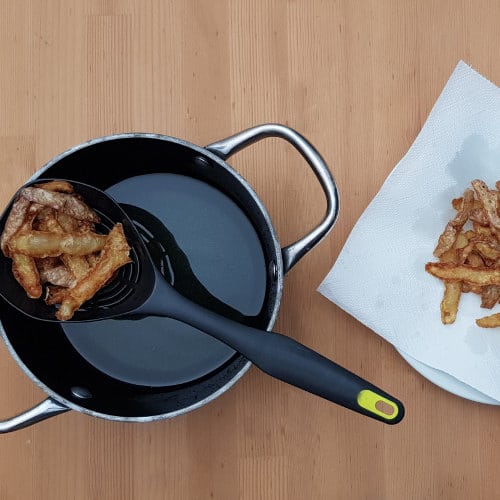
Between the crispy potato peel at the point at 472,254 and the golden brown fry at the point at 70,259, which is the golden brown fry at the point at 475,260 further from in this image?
the golden brown fry at the point at 70,259

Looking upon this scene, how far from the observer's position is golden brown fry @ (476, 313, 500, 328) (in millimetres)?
643

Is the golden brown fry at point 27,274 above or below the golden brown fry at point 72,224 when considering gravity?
below

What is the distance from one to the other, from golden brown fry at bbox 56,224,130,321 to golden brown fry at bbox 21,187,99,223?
0.04m

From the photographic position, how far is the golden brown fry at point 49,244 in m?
0.53

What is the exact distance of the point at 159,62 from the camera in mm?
693

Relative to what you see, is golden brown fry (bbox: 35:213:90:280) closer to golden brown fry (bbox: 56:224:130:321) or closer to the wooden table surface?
golden brown fry (bbox: 56:224:130:321)

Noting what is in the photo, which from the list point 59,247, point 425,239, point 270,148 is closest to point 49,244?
point 59,247

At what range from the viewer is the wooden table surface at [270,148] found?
67 centimetres

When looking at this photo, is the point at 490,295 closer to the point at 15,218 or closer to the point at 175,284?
the point at 175,284

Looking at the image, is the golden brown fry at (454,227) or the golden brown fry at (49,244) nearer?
the golden brown fry at (49,244)

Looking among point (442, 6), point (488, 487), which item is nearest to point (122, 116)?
point (442, 6)

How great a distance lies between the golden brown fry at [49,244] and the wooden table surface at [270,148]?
0.17m

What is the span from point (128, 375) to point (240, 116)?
0.28m

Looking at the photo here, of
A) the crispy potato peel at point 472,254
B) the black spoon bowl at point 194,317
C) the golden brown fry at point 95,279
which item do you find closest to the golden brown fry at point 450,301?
the crispy potato peel at point 472,254
